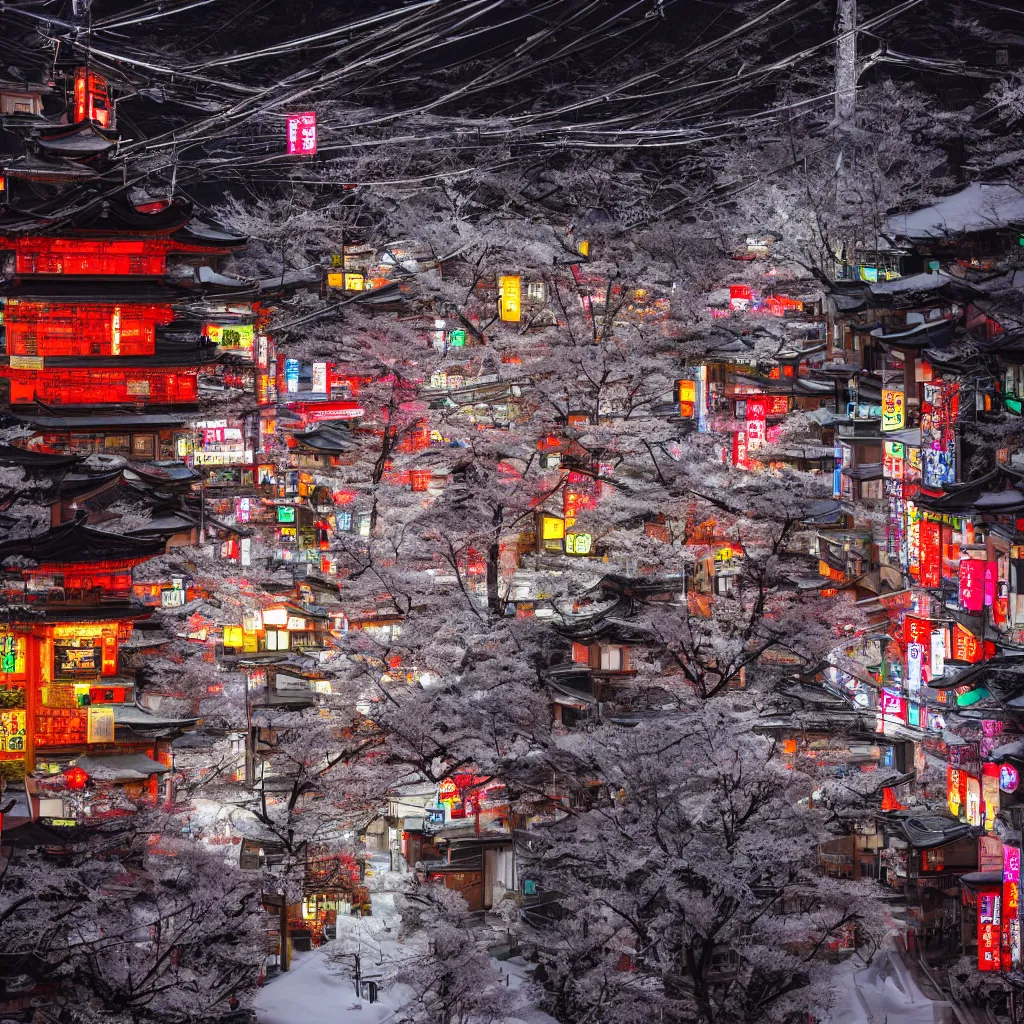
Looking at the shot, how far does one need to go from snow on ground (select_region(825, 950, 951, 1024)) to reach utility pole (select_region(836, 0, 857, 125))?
2483cm

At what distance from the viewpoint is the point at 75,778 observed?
80.9ft

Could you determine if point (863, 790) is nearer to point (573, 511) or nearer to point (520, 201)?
point (573, 511)

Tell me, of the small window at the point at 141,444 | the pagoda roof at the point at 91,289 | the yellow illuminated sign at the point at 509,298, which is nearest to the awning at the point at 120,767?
the small window at the point at 141,444

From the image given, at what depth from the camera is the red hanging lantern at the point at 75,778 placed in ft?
80.5

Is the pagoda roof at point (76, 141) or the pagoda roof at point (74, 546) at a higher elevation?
the pagoda roof at point (76, 141)

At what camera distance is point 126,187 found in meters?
29.6

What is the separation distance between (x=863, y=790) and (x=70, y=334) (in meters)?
20.5

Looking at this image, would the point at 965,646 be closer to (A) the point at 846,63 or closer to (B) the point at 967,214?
(B) the point at 967,214

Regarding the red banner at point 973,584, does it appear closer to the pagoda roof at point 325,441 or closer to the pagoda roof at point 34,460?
the pagoda roof at point 34,460

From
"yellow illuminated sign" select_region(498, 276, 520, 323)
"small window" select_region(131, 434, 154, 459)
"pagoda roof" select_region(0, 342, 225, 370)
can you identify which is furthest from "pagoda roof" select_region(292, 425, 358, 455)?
"pagoda roof" select_region(0, 342, 225, 370)

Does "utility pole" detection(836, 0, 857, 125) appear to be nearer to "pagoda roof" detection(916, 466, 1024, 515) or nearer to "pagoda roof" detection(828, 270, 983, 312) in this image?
"pagoda roof" detection(828, 270, 983, 312)

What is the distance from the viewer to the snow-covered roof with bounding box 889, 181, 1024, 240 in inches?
1069

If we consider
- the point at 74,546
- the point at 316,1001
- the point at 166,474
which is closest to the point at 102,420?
the point at 166,474

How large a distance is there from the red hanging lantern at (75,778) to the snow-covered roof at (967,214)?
20890mm
